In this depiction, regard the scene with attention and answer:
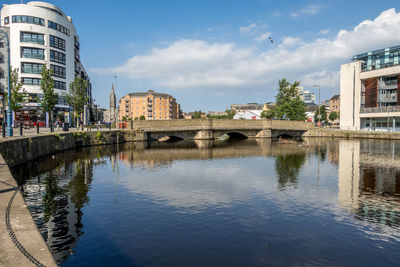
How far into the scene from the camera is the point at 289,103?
90312 mm

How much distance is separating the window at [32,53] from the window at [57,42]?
10.8 ft

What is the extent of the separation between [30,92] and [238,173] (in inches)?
2195

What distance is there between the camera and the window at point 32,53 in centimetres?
6181

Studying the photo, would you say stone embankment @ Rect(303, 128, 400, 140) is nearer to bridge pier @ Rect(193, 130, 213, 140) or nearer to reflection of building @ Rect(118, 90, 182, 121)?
bridge pier @ Rect(193, 130, 213, 140)

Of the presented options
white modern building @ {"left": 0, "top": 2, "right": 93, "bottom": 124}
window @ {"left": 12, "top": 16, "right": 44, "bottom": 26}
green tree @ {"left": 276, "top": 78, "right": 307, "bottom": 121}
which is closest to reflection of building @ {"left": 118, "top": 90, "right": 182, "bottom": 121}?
green tree @ {"left": 276, "top": 78, "right": 307, "bottom": 121}

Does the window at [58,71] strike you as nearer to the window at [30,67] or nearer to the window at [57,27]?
the window at [30,67]

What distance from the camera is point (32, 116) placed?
60781 millimetres

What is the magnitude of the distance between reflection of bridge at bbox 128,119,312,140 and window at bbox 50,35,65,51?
2868 cm

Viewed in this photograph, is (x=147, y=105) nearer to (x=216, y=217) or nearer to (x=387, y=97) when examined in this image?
(x=387, y=97)

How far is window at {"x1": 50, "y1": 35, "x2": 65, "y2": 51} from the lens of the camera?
215ft

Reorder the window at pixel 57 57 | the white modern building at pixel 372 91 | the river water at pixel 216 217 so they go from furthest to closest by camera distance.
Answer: the white modern building at pixel 372 91 < the window at pixel 57 57 < the river water at pixel 216 217

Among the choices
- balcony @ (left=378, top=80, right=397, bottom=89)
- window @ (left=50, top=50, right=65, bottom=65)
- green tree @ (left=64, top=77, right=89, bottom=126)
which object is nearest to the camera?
green tree @ (left=64, top=77, right=89, bottom=126)

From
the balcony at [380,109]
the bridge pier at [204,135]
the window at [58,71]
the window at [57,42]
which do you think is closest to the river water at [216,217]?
the bridge pier at [204,135]

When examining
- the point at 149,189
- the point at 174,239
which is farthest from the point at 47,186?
the point at 174,239
